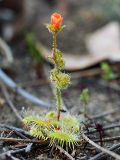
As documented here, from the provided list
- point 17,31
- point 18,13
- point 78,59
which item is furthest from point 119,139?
point 18,13

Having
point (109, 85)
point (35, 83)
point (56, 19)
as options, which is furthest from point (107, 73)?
point (56, 19)

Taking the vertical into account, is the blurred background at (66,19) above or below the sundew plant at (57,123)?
above

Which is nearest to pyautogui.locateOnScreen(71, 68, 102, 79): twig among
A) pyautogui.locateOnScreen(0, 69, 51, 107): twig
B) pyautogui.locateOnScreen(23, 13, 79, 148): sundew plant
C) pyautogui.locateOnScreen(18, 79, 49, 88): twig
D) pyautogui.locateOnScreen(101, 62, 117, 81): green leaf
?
pyautogui.locateOnScreen(101, 62, 117, 81): green leaf

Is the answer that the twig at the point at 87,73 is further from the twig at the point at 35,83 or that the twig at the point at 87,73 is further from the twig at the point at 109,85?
the twig at the point at 35,83

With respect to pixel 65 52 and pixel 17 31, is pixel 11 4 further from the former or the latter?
pixel 65 52

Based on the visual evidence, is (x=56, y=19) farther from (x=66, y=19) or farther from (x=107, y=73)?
(x=66, y=19)

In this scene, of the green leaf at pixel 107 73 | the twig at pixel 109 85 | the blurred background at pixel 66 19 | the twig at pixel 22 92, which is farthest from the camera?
the blurred background at pixel 66 19

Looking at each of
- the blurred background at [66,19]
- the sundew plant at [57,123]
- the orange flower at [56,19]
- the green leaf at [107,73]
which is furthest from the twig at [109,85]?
the orange flower at [56,19]

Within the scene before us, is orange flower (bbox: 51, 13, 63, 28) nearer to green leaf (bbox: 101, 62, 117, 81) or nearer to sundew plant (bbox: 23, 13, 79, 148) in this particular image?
sundew plant (bbox: 23, 13, 79, 148)
